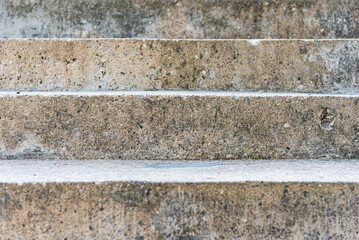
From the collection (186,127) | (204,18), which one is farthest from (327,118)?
(204,18)

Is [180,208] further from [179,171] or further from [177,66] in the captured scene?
[177,66]

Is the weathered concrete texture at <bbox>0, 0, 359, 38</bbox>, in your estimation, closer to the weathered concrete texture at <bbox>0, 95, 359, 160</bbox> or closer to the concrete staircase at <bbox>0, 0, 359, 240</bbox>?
the concrete staircase at <bbox>0, 0, 359, 240</bbox>

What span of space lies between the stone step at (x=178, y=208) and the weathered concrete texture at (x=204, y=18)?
183 centimetres

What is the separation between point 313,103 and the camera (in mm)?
1858

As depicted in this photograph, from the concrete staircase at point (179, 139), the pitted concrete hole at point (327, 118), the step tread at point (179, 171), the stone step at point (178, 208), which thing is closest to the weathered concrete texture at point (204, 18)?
the concrete staircase at point (179, 139)

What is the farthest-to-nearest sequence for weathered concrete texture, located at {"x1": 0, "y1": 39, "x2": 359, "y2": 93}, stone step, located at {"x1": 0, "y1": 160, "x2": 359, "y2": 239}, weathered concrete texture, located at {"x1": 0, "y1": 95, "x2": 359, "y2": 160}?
weathered concrete texture, located at {"x1": 0, "y1": 39, "x2": 359, "y2": 93} < weathered concrete texture, located at {"x1": 0, "y1": 95, "x2": 359, "y2": 160} < stone step, located at {"x1": 0, "y1": 160, "x2": 359, "y2": 239}

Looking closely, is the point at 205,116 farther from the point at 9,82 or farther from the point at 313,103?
the point at 9,82

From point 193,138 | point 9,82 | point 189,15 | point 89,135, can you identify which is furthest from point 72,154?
point 189,15

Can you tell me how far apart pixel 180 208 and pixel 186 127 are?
0.51 metres

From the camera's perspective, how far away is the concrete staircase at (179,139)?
4.89 feet

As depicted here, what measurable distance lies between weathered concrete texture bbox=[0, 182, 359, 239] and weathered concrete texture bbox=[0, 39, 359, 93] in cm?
91

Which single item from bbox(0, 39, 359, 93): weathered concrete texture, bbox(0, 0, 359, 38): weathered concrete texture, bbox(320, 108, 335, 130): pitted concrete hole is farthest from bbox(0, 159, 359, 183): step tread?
bbox(0, 0, 359, 38): weathered concrete texture

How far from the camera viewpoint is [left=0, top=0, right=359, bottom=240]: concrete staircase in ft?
4.89

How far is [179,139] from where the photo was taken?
6.04 feet
